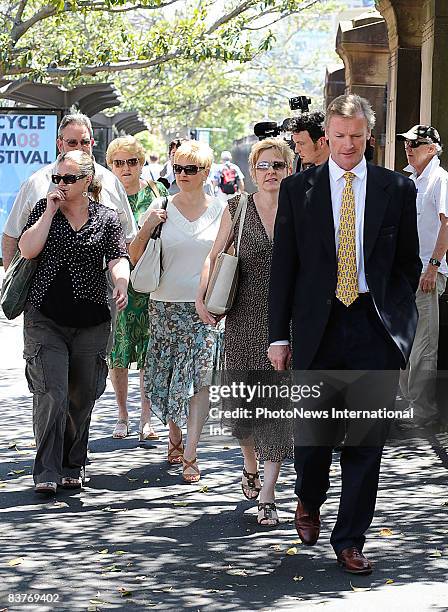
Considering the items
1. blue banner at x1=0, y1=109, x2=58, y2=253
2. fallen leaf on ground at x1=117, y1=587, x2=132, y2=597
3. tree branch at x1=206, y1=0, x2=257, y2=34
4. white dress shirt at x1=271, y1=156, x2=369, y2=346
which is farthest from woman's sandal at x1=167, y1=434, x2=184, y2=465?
blue banner at x1=0, y1=109, x2=58, y2=253

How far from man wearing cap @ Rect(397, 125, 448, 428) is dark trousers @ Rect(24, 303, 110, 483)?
290cm

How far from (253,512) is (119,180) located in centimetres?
284

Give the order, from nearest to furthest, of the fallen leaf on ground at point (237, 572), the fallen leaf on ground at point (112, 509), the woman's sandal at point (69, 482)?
the fallen leaf on ground at point (237, 572) < the fallen leaf on ground at point (112, 509) < the woman's sandal at point (69, 482)

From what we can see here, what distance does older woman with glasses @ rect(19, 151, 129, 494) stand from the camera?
25.6 ft

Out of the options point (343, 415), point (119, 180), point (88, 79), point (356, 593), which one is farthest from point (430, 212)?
point (88, 79)

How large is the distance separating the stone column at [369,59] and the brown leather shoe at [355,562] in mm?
12611

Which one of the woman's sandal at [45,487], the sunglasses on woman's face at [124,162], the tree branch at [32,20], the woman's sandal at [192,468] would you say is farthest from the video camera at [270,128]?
the tree branch at [32,20]

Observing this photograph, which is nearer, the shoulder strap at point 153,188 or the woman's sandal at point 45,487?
the woman's sandal at point 45,487

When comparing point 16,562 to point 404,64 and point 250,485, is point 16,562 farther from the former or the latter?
point 404,64

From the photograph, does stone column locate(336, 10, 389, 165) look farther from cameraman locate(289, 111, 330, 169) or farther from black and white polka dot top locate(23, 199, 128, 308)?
black and white polka dot top locate(23, 199, 128, 308)

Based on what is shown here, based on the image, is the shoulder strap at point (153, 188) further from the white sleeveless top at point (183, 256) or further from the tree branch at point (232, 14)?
the tree branch at point (232, 14)

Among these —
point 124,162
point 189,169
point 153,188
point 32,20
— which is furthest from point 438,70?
point 32,20

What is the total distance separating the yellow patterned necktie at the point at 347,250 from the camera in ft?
20.0

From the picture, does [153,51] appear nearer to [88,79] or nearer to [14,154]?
[14,154]
